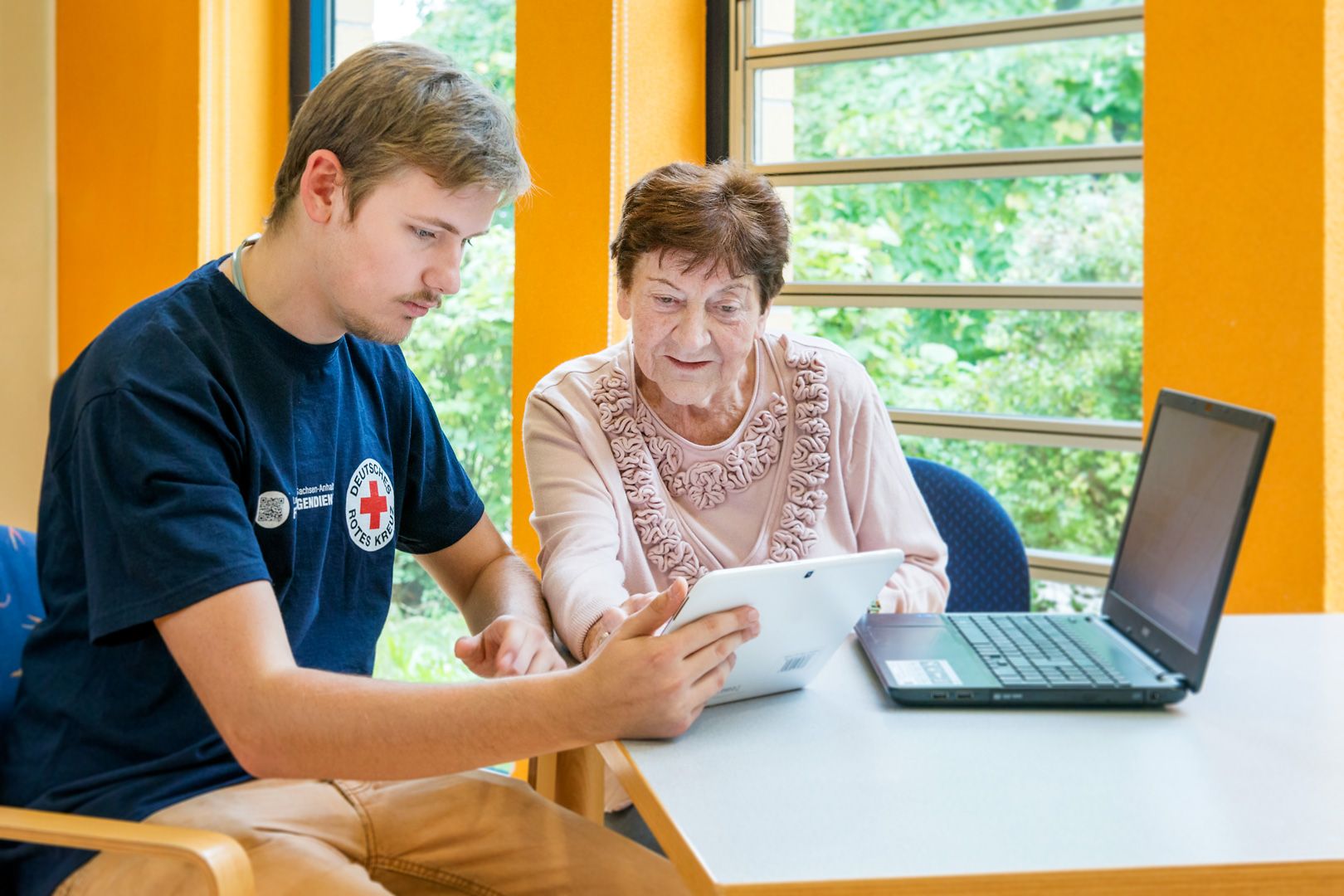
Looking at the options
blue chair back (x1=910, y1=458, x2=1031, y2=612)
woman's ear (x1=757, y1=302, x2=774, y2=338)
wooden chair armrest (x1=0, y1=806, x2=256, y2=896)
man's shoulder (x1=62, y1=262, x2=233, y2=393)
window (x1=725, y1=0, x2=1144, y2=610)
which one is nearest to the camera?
wooden chair armrest (x1=0, y1=806, x2=256, y2=896)

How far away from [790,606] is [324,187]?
728 millimetres

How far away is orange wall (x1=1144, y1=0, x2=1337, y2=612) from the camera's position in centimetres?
210

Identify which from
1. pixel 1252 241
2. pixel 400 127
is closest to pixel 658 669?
pixel 400 127

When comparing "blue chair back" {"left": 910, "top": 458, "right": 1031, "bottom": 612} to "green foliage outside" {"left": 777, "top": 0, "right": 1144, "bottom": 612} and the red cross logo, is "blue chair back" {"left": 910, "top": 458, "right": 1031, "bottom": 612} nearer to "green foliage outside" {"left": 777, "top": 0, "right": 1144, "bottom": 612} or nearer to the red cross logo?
"green foliage outside" {"left": 777, "top": 0, "right": 1144, "bottom": 612}

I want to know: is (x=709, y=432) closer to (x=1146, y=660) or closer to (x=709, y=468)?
(x=709, y=468)

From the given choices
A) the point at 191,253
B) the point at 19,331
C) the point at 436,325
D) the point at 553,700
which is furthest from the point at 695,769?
the point at 19,331

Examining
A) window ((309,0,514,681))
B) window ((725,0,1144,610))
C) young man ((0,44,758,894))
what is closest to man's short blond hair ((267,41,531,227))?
young man ((0,44,758,894))

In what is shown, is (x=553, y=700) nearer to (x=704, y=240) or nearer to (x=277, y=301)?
(x=277, y=301)

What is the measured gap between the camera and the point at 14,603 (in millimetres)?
1580

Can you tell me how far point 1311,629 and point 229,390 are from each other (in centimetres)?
140

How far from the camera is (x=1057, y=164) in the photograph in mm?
2973

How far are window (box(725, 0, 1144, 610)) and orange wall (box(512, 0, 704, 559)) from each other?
0.65 ft

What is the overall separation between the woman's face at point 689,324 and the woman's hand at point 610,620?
1.49ft

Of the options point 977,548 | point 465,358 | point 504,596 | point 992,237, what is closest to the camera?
point 504,596
